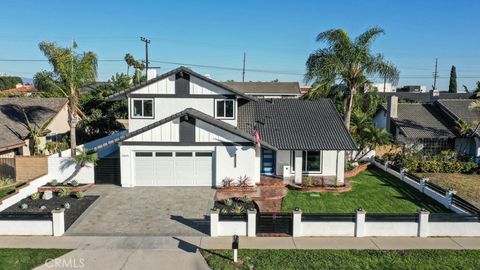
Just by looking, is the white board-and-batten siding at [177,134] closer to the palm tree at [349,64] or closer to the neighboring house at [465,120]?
the palm tree at [349,64]

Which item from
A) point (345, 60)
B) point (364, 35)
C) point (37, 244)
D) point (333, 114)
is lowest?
point (37, 244)

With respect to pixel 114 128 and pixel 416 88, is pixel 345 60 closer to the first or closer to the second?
pixel 114 128

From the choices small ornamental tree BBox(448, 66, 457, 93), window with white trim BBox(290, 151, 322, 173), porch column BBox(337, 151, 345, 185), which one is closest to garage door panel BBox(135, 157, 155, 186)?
window with white trim BBox(290, 151, 322, 173)

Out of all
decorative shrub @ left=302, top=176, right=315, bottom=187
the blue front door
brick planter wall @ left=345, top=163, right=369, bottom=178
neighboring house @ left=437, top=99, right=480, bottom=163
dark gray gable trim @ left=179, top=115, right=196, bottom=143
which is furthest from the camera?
neighboring house @ left=437, top=99, right=480, bottom=163

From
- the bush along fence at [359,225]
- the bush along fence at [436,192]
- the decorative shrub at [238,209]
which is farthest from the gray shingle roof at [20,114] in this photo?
the bush along fence at [436,192]

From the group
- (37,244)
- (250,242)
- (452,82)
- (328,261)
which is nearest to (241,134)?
(250,242)

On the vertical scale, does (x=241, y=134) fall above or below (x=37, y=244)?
above

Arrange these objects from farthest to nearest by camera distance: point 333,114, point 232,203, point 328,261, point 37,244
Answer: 1. point 333,114
2. point 232,203
3. point 37,244
4. point 328,261

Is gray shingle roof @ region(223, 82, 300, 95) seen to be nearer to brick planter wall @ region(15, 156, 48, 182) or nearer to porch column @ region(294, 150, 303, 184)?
porch column @ region(294, 150, 303, 184)
